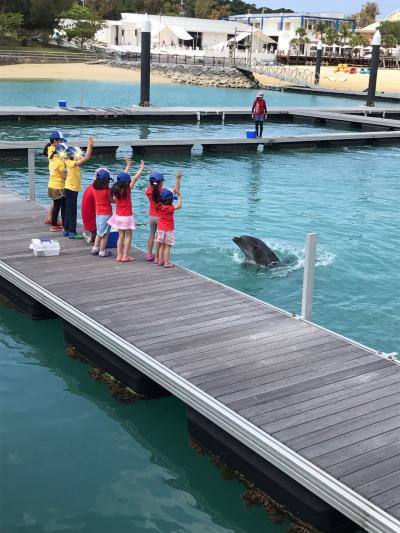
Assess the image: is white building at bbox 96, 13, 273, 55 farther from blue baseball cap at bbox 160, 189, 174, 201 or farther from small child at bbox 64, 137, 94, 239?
blue baseball cap at bbox 160, 189, 174, 201

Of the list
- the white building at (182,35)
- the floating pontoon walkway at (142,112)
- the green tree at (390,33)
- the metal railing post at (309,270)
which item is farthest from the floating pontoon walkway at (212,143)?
the green tree at (390,33)

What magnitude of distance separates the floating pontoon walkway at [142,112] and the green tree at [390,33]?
230ft

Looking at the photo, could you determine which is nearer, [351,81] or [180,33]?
[351,81]

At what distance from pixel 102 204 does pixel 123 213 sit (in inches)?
15.3

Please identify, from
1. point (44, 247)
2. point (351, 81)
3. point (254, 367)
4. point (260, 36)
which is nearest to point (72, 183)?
point (44, 247)

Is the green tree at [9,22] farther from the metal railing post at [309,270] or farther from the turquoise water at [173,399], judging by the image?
the metal railing post at [309,270]

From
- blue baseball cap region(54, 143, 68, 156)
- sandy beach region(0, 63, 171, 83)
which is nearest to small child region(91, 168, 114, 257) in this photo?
blue baseball cap region(54, 143, 68, 156)

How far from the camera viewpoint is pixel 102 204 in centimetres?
995

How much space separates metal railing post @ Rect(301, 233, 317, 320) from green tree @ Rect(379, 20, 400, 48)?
4093 inches

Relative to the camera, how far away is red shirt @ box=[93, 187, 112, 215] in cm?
992

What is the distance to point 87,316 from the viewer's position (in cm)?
809

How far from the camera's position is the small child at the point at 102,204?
9820 millimetres

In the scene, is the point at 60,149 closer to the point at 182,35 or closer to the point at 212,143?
the point at 212,143

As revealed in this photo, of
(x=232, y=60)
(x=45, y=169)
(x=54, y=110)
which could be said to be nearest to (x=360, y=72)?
(x=232, y=60)
